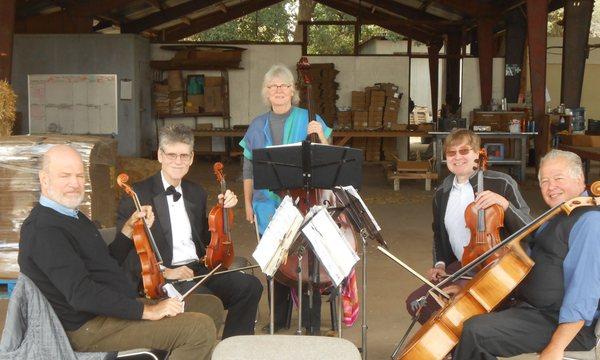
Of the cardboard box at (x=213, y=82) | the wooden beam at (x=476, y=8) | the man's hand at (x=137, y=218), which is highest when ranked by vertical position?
the wooden beam at (x=476, y=8)

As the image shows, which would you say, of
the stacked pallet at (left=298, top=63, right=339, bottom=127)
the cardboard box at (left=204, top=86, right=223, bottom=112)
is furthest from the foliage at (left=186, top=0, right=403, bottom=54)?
the stacked pallet at (left=298, top=63, right=339, bottom=127)

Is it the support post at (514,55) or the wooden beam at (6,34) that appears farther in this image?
the support post at (514,55)

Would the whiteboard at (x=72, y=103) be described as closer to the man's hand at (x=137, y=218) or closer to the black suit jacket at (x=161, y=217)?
the black suit jacket at (x=161, y=217)

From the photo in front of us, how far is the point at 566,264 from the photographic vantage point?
9.55 ft

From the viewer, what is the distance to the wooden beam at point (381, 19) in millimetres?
18214

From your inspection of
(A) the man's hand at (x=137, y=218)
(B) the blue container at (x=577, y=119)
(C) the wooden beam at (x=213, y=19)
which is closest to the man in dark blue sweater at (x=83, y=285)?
(A) the man's hand at (x=137, y=218)

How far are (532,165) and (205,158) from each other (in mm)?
6504

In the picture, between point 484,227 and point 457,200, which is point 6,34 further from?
point 484,227

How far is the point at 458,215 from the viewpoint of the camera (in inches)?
150

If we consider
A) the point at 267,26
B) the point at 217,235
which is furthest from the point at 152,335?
the point at 267,26

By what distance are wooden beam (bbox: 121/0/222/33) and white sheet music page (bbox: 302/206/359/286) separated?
50.6 ft

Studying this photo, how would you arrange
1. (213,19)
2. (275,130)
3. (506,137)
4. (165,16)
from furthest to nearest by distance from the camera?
(213,19) → (165,16) → (506,137) → (275,130)

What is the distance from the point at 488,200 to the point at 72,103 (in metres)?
12.6

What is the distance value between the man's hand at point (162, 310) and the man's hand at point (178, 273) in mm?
607
